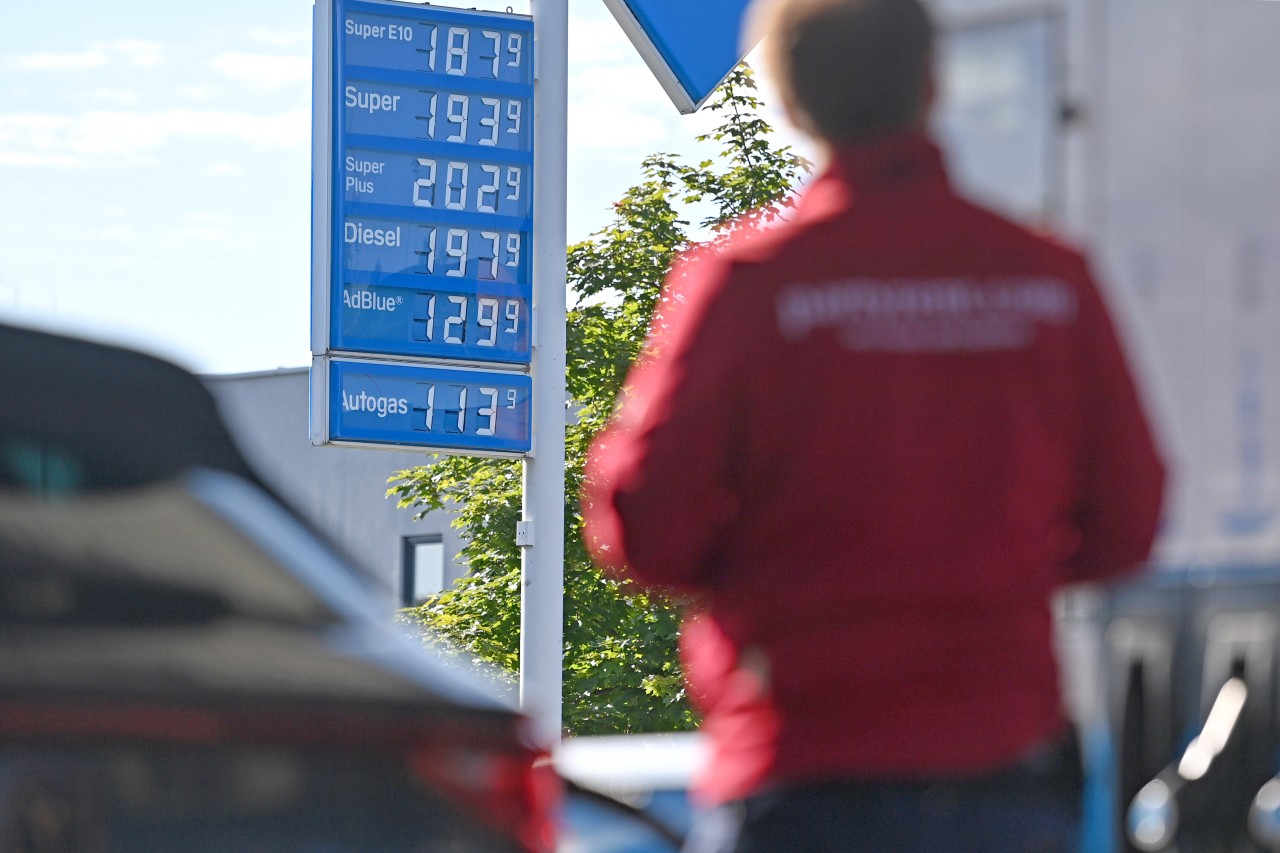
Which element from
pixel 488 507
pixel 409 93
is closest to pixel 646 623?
pixel 488 507

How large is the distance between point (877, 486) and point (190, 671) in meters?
0.97

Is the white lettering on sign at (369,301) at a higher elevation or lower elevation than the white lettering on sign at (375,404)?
higher

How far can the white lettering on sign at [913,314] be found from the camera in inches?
81.4

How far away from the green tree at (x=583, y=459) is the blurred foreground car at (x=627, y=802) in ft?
51.2

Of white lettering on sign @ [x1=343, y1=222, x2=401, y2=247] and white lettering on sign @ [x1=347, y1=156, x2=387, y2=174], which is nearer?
white lettering on sign @ [x1=343, y1=222, x2=401, y2=247]

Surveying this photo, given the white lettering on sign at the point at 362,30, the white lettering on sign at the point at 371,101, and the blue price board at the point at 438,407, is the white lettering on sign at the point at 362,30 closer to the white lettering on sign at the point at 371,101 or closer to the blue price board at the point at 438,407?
the white lettering on sign at the point at 371,101

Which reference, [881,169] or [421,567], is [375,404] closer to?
[881,169]

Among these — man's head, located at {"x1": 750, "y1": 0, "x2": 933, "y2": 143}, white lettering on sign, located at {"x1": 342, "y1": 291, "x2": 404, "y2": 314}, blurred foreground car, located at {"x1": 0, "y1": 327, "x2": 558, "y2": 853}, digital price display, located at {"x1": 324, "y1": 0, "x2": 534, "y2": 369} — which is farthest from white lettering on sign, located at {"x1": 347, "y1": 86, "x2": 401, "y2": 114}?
man's head, located at {"x1": 750, "y1": 0, "x2": 933, "y2": 143}

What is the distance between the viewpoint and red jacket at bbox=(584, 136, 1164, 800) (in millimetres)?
2037

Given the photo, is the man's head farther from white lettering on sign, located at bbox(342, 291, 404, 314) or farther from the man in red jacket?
white lettering on sign, located at bbox(342, 291, 404, 314)

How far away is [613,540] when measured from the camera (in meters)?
2.15

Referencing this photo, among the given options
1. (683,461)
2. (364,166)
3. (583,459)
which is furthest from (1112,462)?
(583,459)

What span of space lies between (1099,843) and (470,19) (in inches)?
443

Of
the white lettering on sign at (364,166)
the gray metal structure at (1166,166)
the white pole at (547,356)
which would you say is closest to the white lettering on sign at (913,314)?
the gray metal structure at (1166,166)
